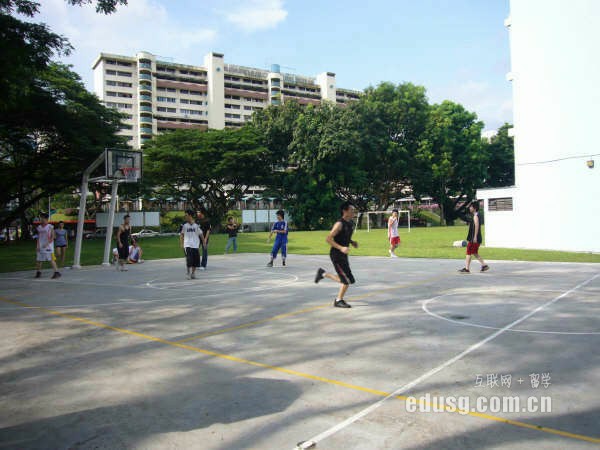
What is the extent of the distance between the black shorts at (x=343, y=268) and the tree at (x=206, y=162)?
3353 cm

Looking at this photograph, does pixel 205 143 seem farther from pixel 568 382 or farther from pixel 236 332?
pixel 568 382

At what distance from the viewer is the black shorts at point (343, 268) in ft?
26.2

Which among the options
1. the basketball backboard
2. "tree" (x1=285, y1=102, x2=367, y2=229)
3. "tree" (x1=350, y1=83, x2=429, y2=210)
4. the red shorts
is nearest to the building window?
the red shorts

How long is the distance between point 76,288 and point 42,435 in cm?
870

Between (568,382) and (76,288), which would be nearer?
(568,382)

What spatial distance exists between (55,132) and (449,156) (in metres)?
37.3

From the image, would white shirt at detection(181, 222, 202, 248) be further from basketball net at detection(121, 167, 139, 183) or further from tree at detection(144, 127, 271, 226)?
tree at detection(144, 127, 271, 226)

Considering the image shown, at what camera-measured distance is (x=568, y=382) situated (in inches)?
163

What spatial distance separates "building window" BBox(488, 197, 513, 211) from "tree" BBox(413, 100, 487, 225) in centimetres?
2592

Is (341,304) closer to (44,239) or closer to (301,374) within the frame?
(301,374)

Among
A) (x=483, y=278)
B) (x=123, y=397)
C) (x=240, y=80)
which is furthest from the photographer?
(x=240, y=80)

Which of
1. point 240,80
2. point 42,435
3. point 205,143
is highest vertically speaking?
point 240,80

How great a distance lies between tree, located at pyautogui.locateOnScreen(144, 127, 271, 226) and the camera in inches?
1586

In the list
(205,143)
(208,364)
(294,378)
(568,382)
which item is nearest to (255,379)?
(294,378)
